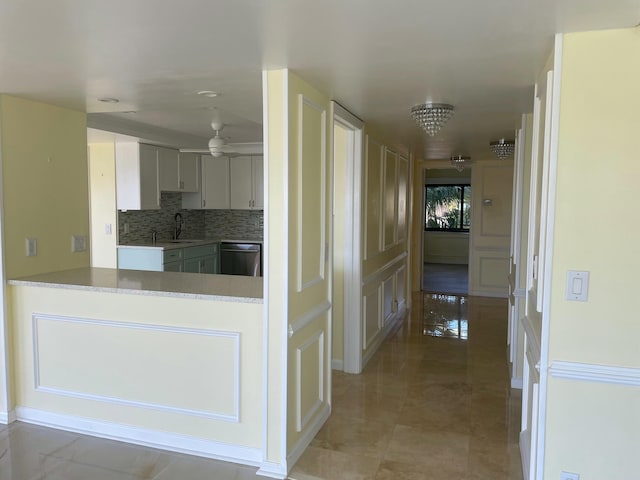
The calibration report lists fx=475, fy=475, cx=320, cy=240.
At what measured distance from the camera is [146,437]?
9.62 ft

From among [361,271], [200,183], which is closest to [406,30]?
[361,271]

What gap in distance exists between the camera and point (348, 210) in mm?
4059

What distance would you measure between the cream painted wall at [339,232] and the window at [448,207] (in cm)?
766

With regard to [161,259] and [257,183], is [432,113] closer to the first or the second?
[161,259]

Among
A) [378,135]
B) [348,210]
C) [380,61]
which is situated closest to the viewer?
[380,61]

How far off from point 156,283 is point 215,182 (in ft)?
12.4

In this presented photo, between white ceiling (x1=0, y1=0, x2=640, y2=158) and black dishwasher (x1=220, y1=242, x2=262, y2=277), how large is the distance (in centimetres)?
315

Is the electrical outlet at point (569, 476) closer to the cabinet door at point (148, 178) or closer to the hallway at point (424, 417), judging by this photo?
the hallway at point (424, 417)

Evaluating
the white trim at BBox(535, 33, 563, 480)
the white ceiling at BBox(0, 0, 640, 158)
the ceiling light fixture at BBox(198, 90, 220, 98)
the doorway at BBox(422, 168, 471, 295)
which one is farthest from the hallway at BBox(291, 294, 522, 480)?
the doorway at BBox(422, 168, 471, 295)

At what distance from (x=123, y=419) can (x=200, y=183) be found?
4104 mm

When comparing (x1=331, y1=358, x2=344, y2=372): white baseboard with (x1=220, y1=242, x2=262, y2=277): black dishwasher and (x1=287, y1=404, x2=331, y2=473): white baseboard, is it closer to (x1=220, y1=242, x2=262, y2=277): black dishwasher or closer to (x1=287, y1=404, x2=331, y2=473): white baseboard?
(x1=287, y1=404, x2=331, y2=473): white baseboard

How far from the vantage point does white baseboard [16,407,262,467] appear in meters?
2.74

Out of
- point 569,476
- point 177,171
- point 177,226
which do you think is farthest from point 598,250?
point 177,226

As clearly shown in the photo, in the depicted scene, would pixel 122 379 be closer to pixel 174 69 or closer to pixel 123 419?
pixel 123 419
